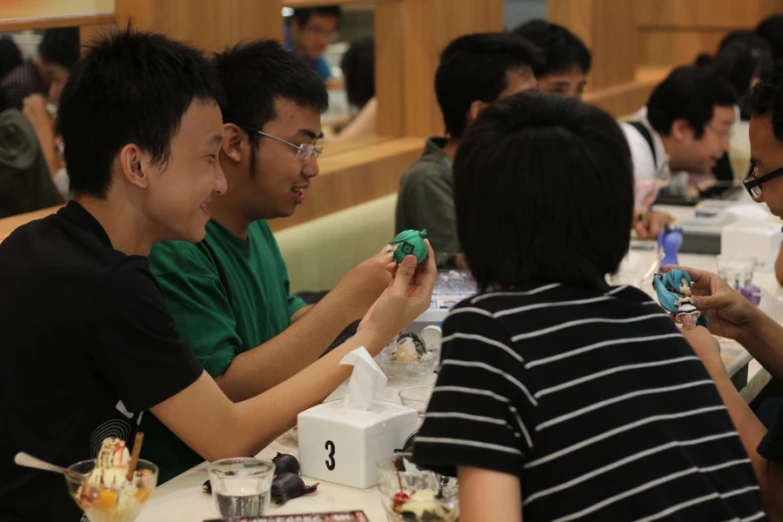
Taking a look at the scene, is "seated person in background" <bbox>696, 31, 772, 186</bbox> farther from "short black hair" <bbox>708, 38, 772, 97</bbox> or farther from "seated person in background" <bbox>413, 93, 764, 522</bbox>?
"seated person in background" <bbox>413, 93, 764, 522</bbox>

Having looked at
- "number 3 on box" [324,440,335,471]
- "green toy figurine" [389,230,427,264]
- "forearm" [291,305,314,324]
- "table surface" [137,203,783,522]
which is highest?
"green toy figurine" [389,230,427,264]

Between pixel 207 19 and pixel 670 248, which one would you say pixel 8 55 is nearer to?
pixel 207 19

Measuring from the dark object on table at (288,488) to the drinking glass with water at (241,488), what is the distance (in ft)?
0.23

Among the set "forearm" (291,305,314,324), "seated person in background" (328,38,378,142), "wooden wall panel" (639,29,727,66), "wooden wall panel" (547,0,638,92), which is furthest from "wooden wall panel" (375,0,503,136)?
"wooden wall panel" (639,29,727,66)

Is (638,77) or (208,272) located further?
(638,77)

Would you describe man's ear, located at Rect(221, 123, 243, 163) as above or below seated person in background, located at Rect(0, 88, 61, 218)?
above

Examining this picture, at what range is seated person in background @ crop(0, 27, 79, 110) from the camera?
16.0 ft

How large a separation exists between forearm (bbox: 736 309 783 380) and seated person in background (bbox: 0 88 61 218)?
2.70m

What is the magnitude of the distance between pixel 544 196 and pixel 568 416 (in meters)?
0.27

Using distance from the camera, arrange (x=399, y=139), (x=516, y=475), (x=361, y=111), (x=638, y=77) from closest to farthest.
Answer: (x=516, y=475), (x=399, y=139), (x=361, y=111), (x=638, y=77)

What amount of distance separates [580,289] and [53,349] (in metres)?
0.88

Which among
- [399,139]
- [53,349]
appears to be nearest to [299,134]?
[53,349]

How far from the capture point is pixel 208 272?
2.24 metres

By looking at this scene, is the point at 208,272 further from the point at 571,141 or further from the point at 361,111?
the point at 361,111
